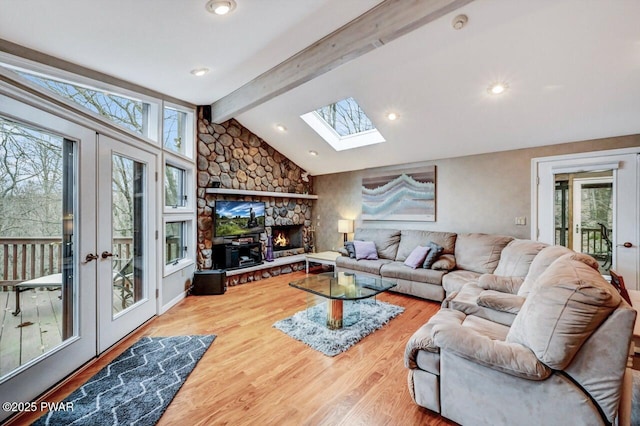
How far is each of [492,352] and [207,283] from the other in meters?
3.89

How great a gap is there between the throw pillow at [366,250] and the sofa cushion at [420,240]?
0.43m

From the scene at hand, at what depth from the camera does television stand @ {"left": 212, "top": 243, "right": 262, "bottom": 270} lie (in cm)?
480

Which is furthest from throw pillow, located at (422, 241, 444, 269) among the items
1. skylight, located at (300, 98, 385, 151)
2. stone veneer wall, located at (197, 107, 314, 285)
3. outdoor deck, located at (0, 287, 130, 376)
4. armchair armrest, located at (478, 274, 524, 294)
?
outdoor deck, located at (0, 287, 130, 376)

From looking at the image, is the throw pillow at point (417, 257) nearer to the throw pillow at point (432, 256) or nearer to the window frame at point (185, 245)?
the throw pillow at point (432, 256)

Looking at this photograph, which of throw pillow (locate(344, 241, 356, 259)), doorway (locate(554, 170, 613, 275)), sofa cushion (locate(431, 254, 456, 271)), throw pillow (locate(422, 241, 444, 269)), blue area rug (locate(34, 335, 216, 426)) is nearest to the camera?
blue area rug (locate(34, 335, 216, 426))

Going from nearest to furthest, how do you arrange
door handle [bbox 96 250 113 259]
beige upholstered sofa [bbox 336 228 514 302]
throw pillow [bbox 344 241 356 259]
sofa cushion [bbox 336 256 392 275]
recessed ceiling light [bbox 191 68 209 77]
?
door handle [bbox 96 250 113 259] → recessed ceiling light [bbox 191 68 209 77] → beige upholstered sofa [bbox 336 228 514 302] → sofa cushion [bbox 336 256 392 275] → throw pillow [bbox 344 241 356 259]

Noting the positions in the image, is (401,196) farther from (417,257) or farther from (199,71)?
(199,71)

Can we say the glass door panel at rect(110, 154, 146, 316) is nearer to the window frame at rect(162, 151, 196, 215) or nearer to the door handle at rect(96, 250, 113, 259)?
the door handle at rect(96, 250, 113, 259)

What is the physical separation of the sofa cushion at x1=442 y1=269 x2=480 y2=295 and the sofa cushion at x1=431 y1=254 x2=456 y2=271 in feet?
0.38

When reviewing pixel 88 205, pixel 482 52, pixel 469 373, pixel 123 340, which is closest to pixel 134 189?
pixel 88 205

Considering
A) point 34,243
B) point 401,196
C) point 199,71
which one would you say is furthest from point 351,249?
point 34,243

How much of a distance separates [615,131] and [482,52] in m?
2.17

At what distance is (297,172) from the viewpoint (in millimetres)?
6508

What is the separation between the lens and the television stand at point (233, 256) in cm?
480
